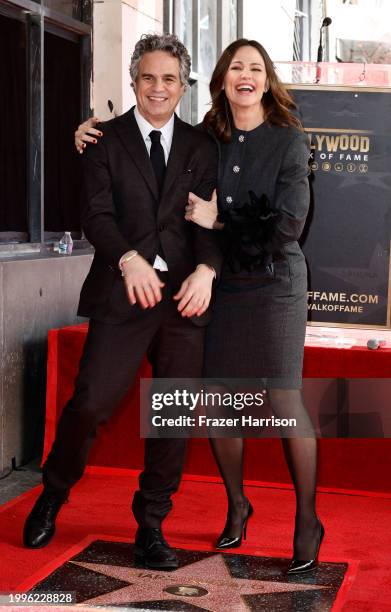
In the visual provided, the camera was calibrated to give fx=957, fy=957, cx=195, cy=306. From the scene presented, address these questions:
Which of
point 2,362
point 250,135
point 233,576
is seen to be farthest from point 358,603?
point 2,362

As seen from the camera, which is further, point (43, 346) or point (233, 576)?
point (43, 346)

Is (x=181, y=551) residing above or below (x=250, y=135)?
below

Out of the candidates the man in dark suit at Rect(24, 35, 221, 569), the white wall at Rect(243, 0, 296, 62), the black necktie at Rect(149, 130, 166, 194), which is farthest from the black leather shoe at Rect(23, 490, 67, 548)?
the white wall at Rect(243, 0, 296, 62)

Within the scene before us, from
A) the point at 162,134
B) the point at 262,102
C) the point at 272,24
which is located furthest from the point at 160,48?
the point at 272,24

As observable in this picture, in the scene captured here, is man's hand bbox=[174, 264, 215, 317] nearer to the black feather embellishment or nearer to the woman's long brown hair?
the black feather embellishment

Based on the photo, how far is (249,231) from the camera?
9.32ft

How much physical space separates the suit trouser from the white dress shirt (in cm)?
11

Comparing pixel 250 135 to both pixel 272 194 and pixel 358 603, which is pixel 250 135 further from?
pixel 358 603

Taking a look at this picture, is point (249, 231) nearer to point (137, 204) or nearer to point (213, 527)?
point (137, 204)

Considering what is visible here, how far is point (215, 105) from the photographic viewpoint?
303 centimetres

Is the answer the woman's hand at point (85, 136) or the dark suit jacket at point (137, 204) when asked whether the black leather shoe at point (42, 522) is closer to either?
the dark suit jacket at point (137, 204)

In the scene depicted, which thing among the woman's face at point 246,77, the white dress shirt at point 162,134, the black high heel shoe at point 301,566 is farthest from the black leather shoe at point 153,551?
the woman's face at point 246,77

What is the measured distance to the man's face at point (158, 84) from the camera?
2.84 meters

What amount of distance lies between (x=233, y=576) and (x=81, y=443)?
62 cm
